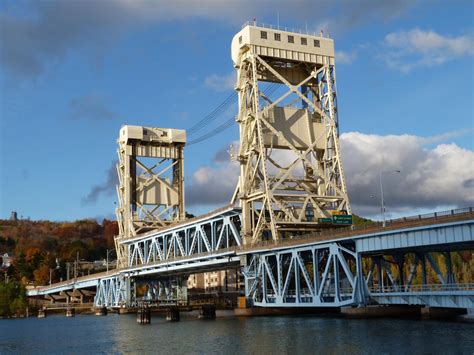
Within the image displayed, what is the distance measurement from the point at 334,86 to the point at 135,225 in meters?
54.3

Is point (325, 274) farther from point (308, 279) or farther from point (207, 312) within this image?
point (207, 312)

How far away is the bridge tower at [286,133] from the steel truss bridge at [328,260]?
4.86 m

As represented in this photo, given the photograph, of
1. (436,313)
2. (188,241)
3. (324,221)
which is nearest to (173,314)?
(188,241)

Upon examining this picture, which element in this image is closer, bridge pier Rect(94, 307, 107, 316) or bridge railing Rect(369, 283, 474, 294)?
bridge railing Rect(369, 283, 474, 294)

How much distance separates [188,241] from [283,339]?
5497 cm

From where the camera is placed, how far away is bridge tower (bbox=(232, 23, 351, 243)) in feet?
262

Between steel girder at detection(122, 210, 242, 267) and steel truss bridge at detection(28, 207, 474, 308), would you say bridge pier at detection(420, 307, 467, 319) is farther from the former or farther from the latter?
steel girder at detection(122, 210, 242, 267)

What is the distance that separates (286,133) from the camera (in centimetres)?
8469

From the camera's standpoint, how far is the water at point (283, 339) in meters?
40.1

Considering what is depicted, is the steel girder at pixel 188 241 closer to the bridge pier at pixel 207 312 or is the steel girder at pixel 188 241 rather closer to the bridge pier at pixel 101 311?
the bridge pier at pixel 207 312

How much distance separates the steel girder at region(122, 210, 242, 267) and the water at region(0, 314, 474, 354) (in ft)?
75.1

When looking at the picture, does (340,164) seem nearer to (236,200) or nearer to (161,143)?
(236,200)

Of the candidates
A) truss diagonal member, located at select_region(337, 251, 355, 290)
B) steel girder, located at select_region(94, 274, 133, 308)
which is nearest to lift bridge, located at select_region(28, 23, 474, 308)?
truss diagonal member, located at select_region(337, 251, 355, 290)

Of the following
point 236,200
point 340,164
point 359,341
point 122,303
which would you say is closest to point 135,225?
point 122,303
